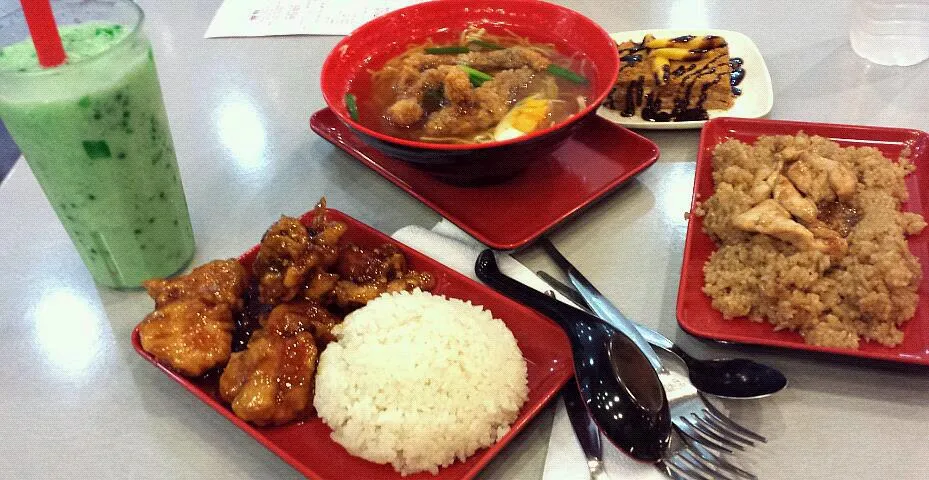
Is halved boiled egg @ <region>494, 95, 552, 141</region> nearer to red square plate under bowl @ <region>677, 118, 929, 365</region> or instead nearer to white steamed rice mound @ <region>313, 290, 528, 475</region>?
red square plate under bowl @ <region>677, 118, 929, 365</region>

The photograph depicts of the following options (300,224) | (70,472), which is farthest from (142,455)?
(300,224)

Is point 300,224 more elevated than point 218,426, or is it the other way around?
point 300,224

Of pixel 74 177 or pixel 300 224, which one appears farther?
pixel 300 224

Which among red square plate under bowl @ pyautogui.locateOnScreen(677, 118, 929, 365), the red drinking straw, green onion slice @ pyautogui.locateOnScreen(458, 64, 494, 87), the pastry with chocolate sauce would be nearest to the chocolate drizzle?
the pastry with chocolate sauce

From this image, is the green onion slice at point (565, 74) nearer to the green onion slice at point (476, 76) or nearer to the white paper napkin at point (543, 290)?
the green onion slice at point (476, 76)

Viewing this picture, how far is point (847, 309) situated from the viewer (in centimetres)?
126

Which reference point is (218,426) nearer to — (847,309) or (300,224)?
(300,224)

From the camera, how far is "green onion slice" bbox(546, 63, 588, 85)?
5.83 ft

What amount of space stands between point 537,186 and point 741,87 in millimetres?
837

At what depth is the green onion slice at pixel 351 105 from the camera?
5.45ft

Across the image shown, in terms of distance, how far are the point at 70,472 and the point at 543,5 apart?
67.7 inches

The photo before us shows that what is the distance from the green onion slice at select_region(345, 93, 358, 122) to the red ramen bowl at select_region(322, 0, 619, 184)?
0.02m

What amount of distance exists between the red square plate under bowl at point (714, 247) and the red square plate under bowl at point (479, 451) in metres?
0.29

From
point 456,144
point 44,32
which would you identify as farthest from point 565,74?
point 44,32
